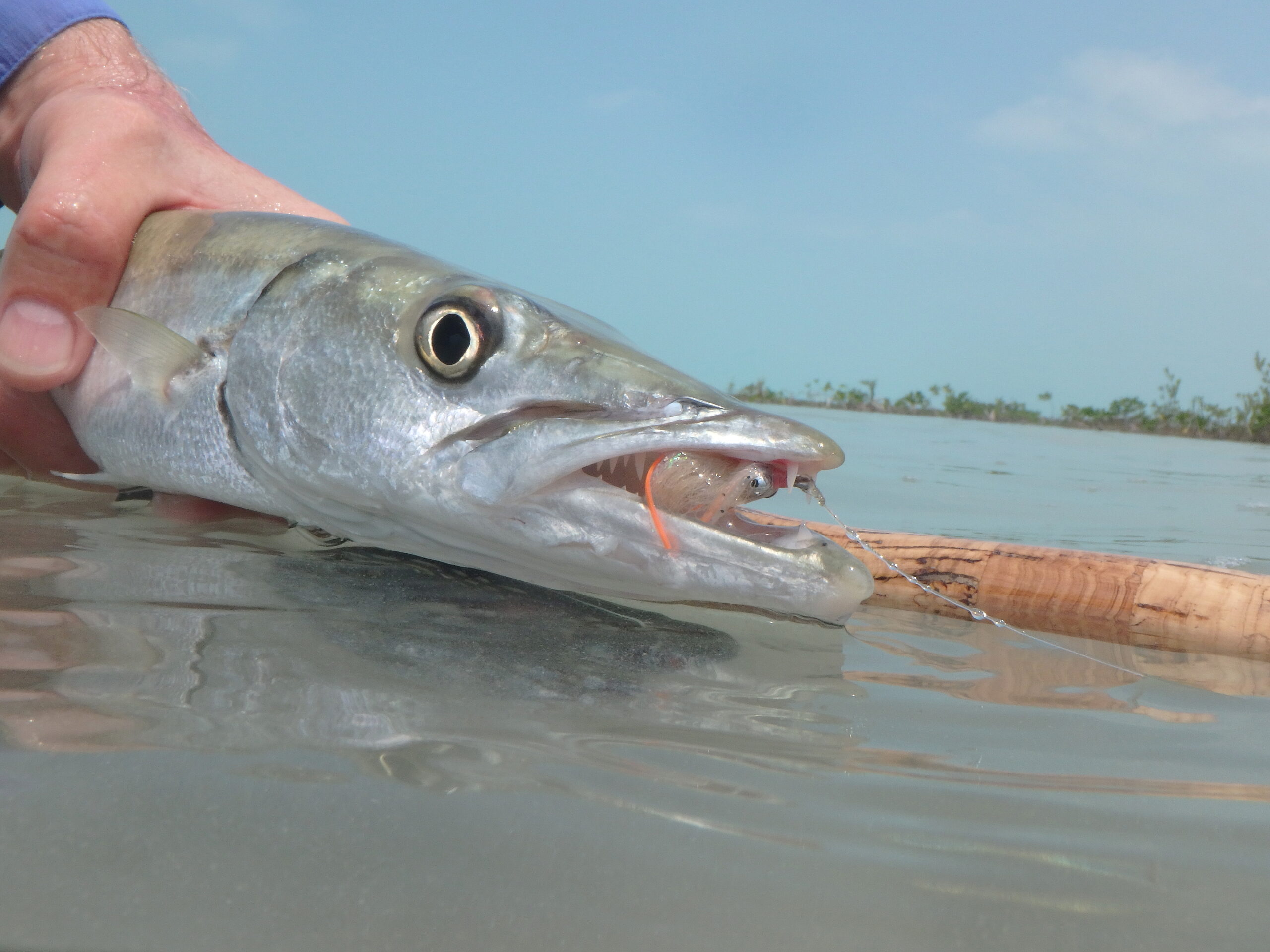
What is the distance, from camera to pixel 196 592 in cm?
164

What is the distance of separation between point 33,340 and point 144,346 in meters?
0.48

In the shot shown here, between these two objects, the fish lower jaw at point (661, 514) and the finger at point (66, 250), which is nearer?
the fish lower jaw at point (661, 514)

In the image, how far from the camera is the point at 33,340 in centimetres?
226

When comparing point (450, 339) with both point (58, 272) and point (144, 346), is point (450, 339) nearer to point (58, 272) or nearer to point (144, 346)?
point (144, 346)

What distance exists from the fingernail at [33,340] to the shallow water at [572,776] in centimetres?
A: 59

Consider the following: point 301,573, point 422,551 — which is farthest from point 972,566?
point 301,573

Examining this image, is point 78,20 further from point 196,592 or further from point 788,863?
point 788,863

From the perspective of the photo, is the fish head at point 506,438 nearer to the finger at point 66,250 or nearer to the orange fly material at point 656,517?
the orange fly material at point 656,517

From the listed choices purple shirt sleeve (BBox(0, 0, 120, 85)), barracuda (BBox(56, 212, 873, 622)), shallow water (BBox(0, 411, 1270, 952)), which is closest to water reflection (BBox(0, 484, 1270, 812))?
shallow water (BBox(0, 411, 1270, 952))

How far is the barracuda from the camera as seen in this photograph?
150 centimetres

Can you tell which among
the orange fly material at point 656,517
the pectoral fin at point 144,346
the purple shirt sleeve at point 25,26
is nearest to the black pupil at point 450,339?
the orange fly material at point 656,517

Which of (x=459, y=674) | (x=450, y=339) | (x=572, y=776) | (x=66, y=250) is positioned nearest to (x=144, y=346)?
(x=66, y=250)

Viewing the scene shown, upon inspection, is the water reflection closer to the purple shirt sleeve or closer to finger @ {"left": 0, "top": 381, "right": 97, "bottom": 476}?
finger @ {"left": 0, "top": 381, "right": 97, "bottom": 476}

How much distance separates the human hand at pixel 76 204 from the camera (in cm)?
223
